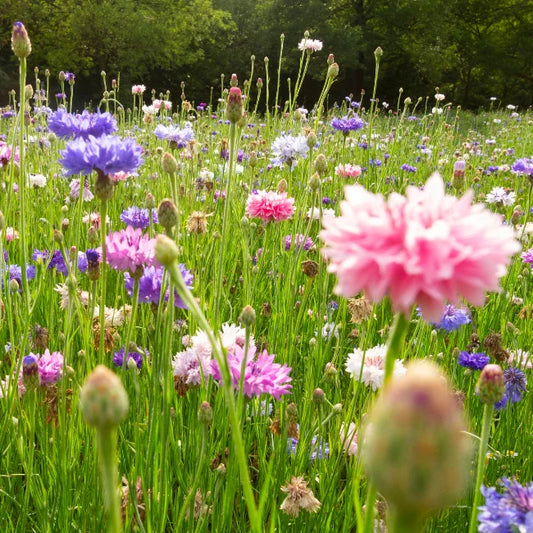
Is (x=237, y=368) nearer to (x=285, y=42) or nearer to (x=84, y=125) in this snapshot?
(x=84, y=125)

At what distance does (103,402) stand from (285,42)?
53.0 feet

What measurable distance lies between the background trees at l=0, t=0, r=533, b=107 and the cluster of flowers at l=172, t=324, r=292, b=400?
12.0 m

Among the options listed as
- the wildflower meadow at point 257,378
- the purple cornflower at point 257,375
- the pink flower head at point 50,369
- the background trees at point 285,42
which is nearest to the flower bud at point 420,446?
the wildflower meadow at point 257,378

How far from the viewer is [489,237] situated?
42 cm

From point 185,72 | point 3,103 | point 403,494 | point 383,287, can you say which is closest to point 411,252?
point 383,287

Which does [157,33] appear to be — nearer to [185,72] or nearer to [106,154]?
[185,72]

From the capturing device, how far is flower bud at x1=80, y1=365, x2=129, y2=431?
13.9 inches

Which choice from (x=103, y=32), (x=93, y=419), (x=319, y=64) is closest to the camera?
(x=93, y=419)

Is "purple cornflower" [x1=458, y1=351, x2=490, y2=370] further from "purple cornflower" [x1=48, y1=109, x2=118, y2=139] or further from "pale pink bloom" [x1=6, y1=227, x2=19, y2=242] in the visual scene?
"pale pink bloom" [x1=6, y1=227, x2=19, y2=242]

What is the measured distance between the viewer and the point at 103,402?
1.16 feet

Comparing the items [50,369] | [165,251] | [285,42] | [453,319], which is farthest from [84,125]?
[285,42]

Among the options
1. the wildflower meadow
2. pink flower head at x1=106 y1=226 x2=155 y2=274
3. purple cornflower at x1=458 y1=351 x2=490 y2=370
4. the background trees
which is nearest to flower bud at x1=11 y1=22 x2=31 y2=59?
the wildflower meadow

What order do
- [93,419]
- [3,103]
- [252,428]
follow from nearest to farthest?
[93,419] < [252,428] < [3,103]

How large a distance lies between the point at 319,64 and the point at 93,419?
1539 cm
